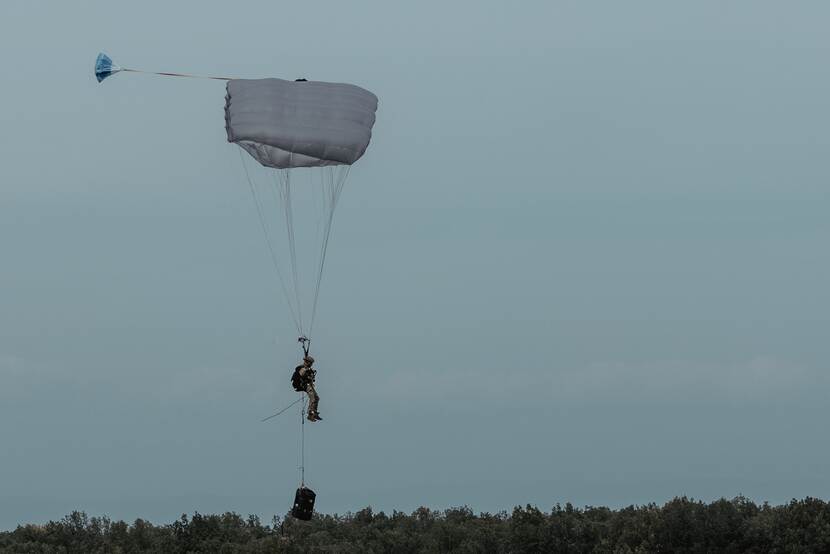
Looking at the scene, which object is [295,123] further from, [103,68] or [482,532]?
[482,532]

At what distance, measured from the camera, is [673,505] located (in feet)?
176

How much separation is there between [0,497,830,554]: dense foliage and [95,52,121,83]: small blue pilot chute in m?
24.4

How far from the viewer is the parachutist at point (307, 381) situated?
33938 mm

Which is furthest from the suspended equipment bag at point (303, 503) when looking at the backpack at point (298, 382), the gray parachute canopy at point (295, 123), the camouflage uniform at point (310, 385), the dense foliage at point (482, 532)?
the dense foliage at point (482, 532)

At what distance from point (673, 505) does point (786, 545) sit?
4.21 meters

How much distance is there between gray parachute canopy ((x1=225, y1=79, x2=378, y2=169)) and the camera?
34.5 m

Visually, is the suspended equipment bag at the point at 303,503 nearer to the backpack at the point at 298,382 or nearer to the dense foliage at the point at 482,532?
the backpack at the point at 298,382

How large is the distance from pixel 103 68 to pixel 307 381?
29.5 ft

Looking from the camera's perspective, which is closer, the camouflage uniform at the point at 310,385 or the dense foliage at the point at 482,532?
→ the camouflage uniform at the point at 310,385

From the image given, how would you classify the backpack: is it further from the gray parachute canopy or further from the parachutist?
the gray parachute canopy

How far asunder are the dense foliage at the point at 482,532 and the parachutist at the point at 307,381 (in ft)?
66.0

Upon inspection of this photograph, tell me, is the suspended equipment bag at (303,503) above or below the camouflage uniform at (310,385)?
Answer: below

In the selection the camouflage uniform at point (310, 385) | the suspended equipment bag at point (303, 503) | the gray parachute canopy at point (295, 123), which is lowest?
the suspended equipment bag at point (303, 503)

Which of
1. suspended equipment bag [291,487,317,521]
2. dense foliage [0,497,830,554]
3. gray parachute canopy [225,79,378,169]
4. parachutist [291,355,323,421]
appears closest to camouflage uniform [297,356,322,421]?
parachutist [291,355,323,421]
